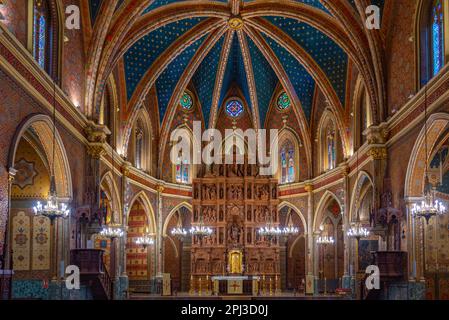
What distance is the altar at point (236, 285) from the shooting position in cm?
3328

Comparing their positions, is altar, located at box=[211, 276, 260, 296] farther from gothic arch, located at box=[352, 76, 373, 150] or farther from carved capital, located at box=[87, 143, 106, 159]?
carved capital, located at box=[87, 143, 106, 159]

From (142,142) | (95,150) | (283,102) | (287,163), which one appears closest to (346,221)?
(287,163)

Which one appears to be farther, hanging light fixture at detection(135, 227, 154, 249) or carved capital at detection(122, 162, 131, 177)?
hanging light fixture at detection(135, 227, 154, 249)

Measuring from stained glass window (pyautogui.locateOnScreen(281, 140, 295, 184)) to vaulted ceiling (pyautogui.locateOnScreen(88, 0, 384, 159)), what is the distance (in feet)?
7.25

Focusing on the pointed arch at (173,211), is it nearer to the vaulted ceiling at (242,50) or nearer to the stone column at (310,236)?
the vaulted ceiling at (242,50)

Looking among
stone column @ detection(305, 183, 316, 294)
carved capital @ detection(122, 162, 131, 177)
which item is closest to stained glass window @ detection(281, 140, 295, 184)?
stone column @ detection(305, 183, 316, 294)

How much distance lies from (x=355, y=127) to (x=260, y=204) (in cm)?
926

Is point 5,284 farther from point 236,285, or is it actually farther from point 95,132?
point 236,285

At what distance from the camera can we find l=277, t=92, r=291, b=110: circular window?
3825 cm

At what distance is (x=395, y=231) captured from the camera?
23969mm

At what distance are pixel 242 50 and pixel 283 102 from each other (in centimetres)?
522

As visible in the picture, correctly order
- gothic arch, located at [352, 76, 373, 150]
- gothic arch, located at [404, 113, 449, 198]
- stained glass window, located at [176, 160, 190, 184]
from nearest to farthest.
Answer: gothic arch, located at [404, 113, 449, 198] < gothic arch, located at [352, 76, 373, 150] < stained glass window, located at [176, 160, 190, 184]
